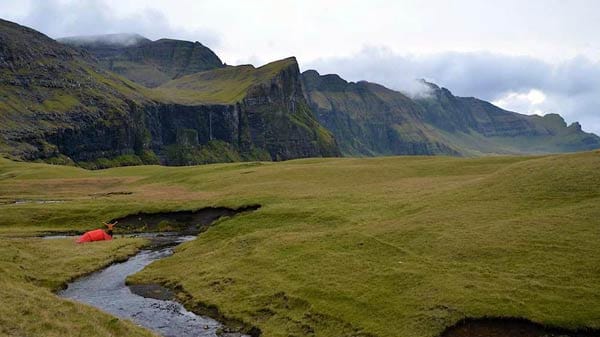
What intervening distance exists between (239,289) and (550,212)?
2919 centimetres

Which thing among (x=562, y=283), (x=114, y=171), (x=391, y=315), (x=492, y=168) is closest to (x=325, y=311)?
(x=391, y=315)

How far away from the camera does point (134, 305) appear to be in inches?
1529

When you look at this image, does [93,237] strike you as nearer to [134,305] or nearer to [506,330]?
[134,305]

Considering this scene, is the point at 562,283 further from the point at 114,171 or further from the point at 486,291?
the point at 114,171

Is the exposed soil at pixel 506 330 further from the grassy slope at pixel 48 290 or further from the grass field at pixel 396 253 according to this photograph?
the grassy slope at pixel 48 290

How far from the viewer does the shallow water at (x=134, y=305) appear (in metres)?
34.2

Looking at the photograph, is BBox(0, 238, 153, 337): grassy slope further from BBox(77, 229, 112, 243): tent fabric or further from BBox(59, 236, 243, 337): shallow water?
BBox(77, 229, 112, 243): tent fabric

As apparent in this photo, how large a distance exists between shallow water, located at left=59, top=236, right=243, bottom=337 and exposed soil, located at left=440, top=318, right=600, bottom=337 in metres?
15.9

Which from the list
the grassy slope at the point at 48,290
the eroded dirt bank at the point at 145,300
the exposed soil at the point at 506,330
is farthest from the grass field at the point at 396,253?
the eroded dirt bank at the point at 145,300

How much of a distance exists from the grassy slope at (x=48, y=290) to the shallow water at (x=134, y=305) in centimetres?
217

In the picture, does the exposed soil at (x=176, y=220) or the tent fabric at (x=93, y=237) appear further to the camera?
the exposed soil at (x=176, y=220)

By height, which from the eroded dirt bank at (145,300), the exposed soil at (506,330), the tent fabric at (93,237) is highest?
the tent fabric at (93,237)

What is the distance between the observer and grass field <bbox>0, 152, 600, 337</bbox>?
32094 mm

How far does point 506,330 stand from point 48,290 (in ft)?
110
